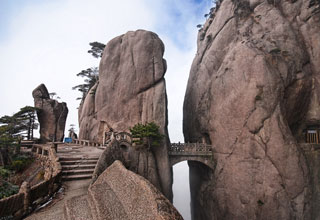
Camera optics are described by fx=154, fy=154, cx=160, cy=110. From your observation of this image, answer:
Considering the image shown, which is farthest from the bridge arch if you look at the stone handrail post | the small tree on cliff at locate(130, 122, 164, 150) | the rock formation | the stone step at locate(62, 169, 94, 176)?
the rock formation

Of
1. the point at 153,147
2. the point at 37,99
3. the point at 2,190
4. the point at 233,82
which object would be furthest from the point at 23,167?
the point at 233,82

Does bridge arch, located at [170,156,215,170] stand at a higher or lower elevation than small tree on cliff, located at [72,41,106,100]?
lower

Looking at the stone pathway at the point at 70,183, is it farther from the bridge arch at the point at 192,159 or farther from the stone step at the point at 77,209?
the bridge arch at the point at 192,159

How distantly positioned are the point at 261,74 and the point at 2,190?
21.2 metres

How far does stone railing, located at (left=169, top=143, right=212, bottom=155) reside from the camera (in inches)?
689

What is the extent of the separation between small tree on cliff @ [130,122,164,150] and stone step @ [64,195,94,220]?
30.1 ft

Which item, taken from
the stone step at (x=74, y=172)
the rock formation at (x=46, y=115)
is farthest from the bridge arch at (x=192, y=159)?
the rock formation at (x=46, y=115)

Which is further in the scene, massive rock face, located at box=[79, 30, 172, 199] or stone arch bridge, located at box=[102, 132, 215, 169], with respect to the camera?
stone arch bridge, located at box=[102, 132, 215, 169]

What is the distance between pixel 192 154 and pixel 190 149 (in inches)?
25.2

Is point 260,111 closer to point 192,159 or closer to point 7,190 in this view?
point 192,159

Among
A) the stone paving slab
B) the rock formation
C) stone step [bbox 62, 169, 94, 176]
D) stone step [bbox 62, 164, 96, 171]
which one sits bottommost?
the stone paving slab

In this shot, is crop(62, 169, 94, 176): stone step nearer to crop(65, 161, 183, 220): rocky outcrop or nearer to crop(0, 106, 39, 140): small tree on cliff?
crop(65, 161, 183, 220): rocky outcrop

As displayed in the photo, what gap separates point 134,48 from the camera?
2067 cm

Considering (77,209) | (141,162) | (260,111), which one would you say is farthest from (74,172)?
(260,111)
